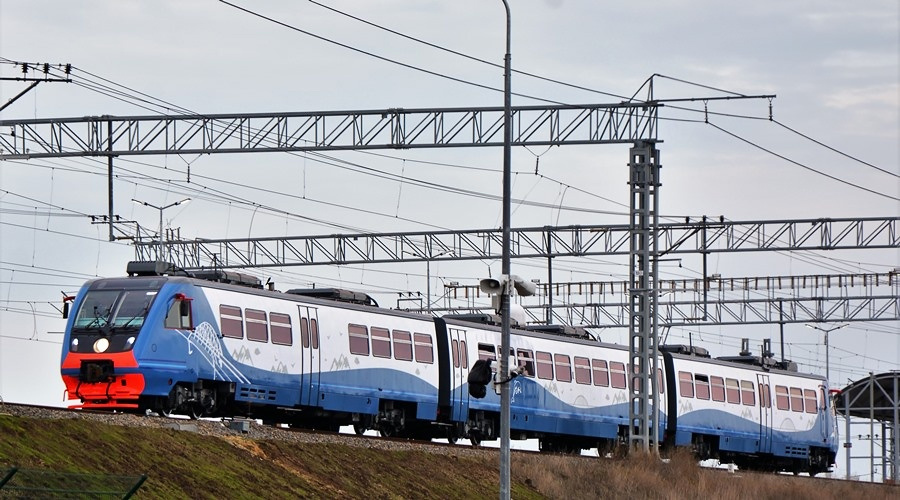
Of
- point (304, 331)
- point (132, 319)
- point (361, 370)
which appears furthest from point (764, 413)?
point (132, 319)

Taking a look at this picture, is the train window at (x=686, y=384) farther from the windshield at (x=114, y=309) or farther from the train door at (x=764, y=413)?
the windshield at (x=114, y=309)

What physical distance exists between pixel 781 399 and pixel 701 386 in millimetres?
5462

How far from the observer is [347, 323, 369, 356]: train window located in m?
38.8

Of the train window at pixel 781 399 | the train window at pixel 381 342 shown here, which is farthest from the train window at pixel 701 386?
the train window at pixel 381 342

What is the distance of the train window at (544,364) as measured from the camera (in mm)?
45562

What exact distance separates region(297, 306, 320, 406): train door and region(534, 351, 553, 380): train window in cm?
922

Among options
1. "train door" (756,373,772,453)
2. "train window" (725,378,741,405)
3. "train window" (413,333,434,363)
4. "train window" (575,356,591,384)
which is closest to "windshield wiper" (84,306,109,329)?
"train window" (413,333,434,363)

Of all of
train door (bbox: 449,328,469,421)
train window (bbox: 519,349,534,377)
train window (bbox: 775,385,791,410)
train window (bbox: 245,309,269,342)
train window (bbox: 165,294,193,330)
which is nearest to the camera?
train window (bbox: 165,294,193,330)

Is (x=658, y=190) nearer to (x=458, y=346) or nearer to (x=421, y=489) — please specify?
(x=458, y=346)

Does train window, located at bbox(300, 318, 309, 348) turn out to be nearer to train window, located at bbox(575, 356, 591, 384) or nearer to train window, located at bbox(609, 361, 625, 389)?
train window, located at bbox(575, 356, 591, 384)

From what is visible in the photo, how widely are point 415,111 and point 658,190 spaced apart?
6492mm

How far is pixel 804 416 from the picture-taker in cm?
5784

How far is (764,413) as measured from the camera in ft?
181

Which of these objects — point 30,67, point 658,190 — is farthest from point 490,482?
point 30,67
